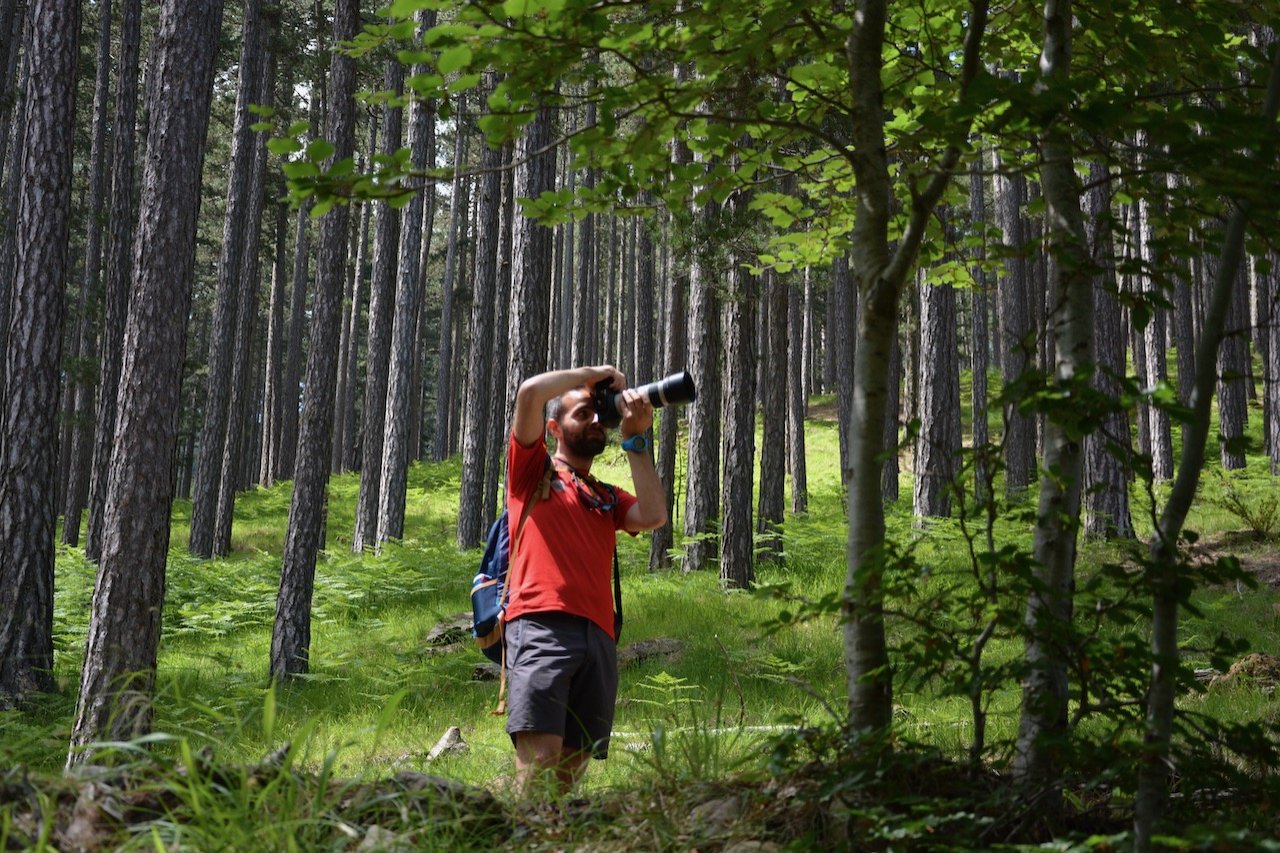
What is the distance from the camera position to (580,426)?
4.00m

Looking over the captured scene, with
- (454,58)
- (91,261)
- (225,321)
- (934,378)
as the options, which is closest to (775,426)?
(934,378)

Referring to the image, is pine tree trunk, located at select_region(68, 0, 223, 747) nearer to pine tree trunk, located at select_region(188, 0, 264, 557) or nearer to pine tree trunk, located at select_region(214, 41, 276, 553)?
pine tree trunk, located at select_region(188, 0, 264, 557)

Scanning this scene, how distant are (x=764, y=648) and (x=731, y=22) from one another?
571cm

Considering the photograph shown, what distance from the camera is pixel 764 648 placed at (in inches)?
310

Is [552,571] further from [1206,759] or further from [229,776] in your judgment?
[1206,759]

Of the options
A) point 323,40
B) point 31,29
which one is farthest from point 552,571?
point 323,40

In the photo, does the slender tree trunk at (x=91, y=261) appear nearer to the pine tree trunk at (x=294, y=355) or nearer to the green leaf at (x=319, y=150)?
the pine tree trunk at (x=294, y=355)

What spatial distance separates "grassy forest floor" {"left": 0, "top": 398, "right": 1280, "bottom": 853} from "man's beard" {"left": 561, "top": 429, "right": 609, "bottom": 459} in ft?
3.04

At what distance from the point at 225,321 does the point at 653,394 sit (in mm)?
15611

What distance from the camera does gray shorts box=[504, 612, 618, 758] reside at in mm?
3588

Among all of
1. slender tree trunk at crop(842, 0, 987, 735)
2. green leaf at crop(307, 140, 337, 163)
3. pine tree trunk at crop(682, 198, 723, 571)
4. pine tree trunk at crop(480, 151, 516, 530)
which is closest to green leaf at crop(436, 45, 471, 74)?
green leaf at crop(307, 140, 337, 163)

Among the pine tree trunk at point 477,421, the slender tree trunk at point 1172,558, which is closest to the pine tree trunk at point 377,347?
the pine tree trunk at point 477,421

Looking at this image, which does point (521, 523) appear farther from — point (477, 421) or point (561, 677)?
point (477, 421)

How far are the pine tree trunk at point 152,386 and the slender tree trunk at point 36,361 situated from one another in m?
1.93
